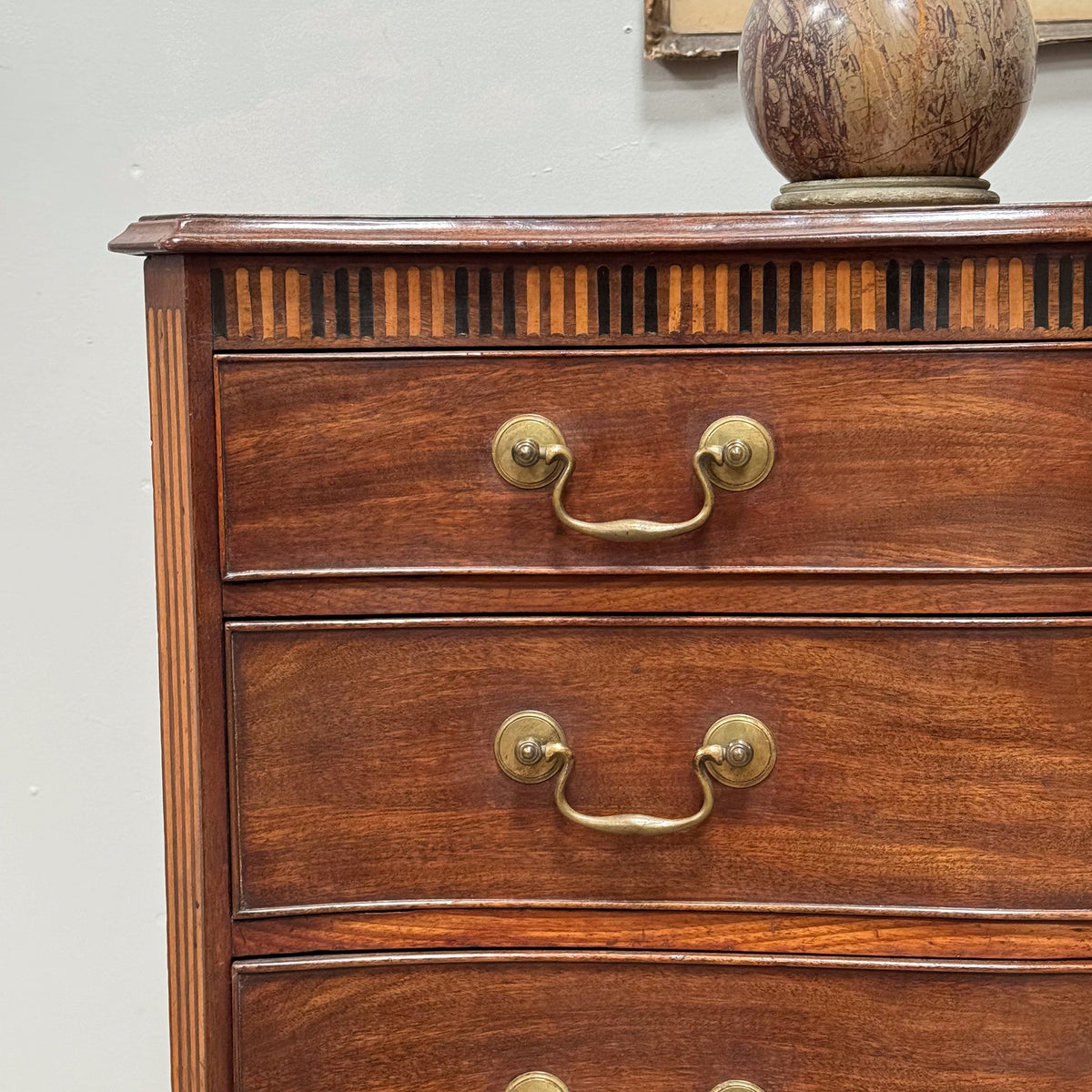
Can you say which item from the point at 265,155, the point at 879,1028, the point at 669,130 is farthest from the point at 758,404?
the point at 265,155

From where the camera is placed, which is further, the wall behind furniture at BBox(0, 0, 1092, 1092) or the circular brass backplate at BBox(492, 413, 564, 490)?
the wall behind furniture at BBox(0, 0, 1092, 1092)

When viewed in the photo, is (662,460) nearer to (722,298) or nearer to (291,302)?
(722,298)

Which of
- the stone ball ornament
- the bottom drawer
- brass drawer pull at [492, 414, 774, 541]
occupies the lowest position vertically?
→ the bottom drawer

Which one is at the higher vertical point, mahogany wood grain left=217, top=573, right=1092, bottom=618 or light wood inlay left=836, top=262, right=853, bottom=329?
light wood inlay left=836, top=262, right=853, bottom=329

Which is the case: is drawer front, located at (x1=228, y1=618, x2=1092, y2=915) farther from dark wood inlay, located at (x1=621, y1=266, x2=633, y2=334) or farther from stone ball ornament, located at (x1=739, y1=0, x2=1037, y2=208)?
stone ball ornament, located at (x1=739, y1=0, x2=1037, y2=208)

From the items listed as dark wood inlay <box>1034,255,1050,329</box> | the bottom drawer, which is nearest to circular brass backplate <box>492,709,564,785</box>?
the bottom drawer

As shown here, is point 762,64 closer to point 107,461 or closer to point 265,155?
point 265,155

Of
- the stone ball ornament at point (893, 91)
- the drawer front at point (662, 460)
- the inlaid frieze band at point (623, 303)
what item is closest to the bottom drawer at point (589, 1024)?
the drawer front at point (662, 460)

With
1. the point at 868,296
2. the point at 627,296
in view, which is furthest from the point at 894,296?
the point at 627,296

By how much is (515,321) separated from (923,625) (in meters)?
0.26

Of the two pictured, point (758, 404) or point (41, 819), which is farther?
point (41, 819)

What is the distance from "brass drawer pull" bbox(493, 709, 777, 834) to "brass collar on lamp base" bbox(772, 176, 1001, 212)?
294mm

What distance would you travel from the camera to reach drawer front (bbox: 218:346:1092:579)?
593mm

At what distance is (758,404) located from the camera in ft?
1.97
